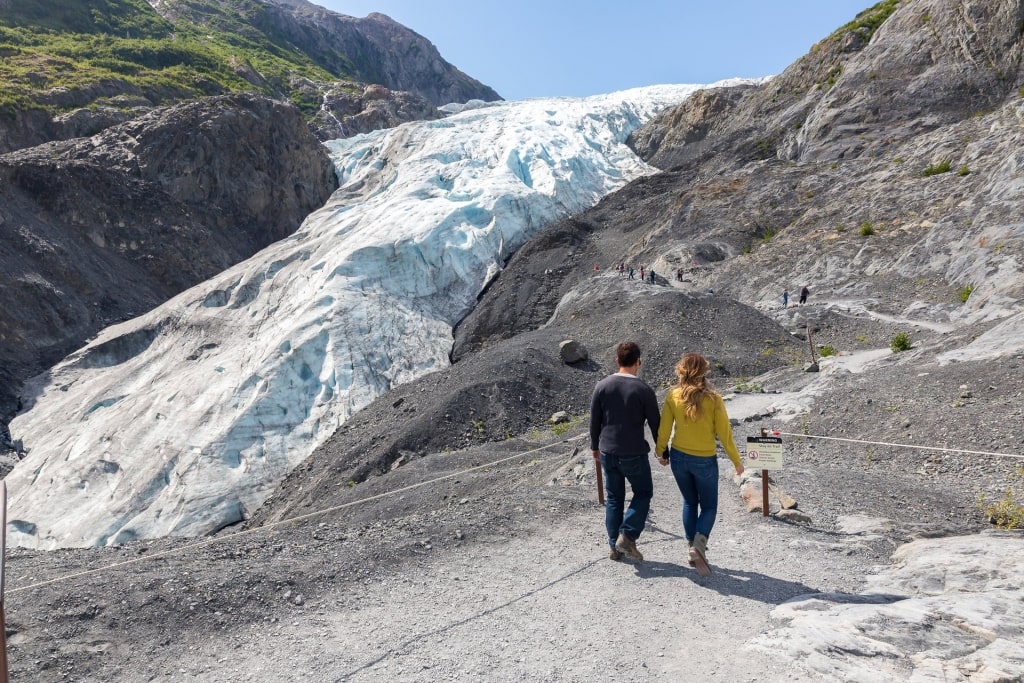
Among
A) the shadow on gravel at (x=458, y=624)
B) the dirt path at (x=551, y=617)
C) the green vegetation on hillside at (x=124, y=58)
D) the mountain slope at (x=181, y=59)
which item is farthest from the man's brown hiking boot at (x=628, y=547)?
the green vegetation on hillside at (x=124, y=58)

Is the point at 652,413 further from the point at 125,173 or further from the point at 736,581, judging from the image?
the point at 125,173

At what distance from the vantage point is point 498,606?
507 cm

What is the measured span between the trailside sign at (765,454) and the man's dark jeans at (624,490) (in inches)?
56.0

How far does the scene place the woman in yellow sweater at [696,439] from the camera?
511cm

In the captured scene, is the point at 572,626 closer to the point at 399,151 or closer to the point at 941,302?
the point at 941,302

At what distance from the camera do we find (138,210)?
113 ft

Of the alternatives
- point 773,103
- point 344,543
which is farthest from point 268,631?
point 773,103

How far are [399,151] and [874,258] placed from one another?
27.3m

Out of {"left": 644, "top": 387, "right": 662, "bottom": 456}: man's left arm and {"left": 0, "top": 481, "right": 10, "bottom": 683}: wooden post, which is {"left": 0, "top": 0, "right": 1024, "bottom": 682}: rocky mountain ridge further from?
{"left": 0, "top": 481, "right": 10, "bottom": 683}: wooden post

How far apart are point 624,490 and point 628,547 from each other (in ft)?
1.63

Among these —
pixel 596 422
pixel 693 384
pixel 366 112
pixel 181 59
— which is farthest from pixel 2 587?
pixel 181 59

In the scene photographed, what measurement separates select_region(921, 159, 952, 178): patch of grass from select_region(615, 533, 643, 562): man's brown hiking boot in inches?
1050

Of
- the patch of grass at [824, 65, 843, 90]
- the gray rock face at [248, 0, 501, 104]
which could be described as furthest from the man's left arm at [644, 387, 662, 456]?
the gray rock face at [248, 0, 501, 104]

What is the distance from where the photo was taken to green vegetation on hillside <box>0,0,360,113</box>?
43.2m
